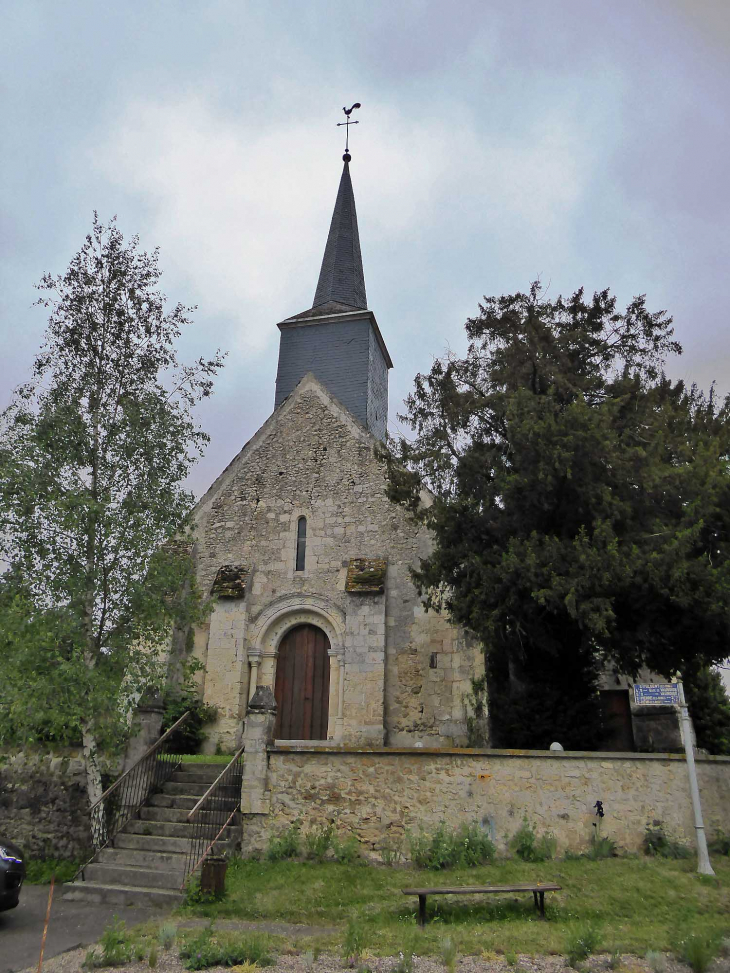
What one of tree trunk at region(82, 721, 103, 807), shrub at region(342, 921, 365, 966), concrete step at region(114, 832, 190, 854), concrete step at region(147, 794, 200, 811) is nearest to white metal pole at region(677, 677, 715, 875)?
shrub at region(342, 921, 365, 966)

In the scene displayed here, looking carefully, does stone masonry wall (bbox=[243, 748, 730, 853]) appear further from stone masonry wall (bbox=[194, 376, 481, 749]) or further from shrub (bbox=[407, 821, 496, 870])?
stone masonry wall (bbox=[194, 376, 481, 749])

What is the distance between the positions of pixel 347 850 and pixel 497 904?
259 cm

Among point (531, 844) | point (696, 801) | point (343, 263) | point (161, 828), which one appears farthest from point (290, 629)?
point (343, 263)

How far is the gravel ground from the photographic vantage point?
20.3ft

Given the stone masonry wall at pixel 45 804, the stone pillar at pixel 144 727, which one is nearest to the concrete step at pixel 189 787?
the stone pillar at pixel 144 727

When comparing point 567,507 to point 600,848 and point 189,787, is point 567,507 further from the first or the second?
point 189,787

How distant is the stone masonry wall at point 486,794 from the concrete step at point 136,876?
1190 millimetres

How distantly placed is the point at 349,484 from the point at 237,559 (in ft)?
9.81

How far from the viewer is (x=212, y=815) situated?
35.1 ft

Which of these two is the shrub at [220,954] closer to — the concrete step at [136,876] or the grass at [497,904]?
the grass at [497,904]

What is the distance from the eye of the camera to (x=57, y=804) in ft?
38.0

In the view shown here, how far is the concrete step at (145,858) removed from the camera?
31.9 ft

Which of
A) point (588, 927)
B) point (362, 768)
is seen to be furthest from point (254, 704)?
point (588, 927)

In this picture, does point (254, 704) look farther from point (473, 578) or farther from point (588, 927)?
point (588, 927)
